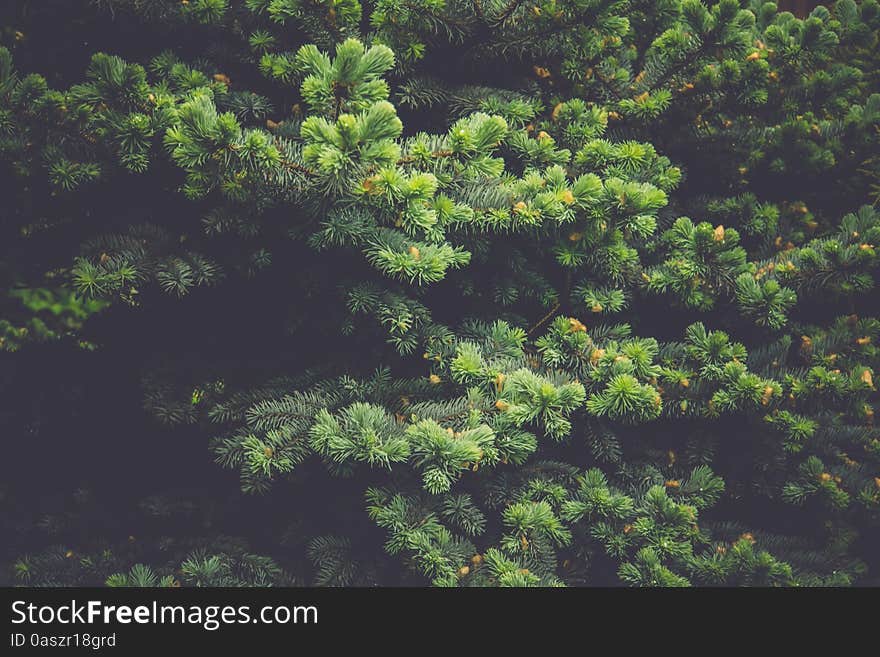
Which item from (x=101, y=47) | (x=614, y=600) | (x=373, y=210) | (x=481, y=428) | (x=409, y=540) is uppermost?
(x=101, y=47)

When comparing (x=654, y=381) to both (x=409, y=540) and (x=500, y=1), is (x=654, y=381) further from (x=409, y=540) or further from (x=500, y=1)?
(x=500, y=1)

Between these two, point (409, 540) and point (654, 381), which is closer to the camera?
point (409, 540)

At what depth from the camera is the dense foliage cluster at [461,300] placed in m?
1.58

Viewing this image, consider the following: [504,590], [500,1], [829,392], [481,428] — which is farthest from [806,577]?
[500,1]

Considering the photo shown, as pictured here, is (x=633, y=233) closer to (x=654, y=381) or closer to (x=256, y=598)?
(x=654, y=381)

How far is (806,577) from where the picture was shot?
1717 millimetres

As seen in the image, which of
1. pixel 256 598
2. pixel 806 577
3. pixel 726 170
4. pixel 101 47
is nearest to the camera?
pixel 256 598

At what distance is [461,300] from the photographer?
191 centimetres

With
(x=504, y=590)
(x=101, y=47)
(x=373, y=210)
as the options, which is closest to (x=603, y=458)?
(x=504, y=590)

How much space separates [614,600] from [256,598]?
2.72 ft

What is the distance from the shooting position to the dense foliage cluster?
1575mm

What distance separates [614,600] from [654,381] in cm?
54

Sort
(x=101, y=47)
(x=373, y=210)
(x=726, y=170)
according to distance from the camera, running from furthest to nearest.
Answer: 1. (x=726, y=170)
2. (x=101, y=47)
3. (x=373, y=210)

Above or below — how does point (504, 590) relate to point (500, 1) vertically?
below
